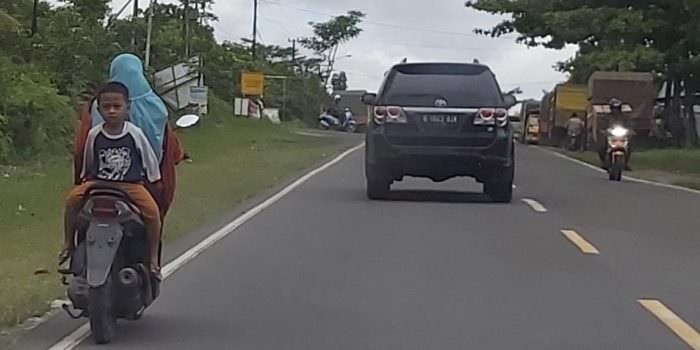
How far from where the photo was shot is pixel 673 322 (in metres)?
10.2

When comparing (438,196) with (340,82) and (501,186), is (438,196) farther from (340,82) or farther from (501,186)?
(340,82)

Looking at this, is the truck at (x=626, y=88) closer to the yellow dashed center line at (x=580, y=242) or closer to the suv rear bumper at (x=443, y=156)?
the suv rear bumper at (x=443, y=156)

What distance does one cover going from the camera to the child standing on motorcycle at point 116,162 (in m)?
9.09

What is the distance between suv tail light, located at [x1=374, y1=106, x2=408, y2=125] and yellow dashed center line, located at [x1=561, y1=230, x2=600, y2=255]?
4.15 m

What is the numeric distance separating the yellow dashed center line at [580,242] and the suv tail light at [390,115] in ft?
13.6

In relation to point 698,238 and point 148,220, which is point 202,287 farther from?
point 698,238

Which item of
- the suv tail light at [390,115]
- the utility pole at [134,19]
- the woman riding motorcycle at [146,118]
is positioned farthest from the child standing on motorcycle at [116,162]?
the utility pole at [134,19]

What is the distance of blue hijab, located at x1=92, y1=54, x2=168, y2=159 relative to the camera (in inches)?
372

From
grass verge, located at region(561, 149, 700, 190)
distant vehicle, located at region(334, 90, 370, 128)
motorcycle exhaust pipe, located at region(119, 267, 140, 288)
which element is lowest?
distant vehicle, located at region(334, 90, 370, 128)

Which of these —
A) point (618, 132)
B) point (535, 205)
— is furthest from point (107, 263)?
point (618, 132)

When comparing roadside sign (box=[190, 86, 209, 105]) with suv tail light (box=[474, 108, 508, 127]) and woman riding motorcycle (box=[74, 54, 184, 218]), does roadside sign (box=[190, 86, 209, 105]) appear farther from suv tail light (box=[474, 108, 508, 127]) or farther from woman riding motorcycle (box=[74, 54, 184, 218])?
woman riding motorcycle (box=[74, 54, 184, 218])

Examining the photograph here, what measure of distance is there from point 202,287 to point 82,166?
264cm

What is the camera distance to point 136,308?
9.22 m

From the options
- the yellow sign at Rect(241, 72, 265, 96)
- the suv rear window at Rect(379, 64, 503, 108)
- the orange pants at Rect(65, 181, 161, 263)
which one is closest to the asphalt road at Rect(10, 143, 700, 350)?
the orange pants at Rect(65, 181, 161, 263)
